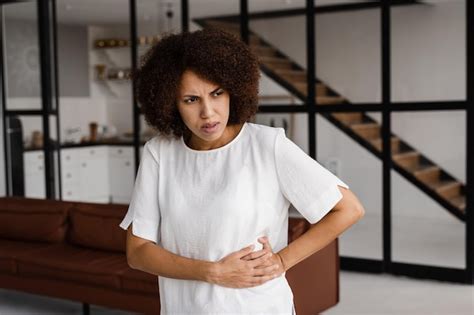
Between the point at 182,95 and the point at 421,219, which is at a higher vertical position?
the point at 182,95

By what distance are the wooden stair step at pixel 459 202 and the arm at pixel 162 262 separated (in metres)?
4.07

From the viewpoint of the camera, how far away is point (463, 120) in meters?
5.07

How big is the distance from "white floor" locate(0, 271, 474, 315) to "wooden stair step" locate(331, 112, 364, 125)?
1.23 metres

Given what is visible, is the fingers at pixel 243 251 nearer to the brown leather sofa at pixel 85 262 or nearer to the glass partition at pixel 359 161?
the brown leather sofa at pixel 85 262

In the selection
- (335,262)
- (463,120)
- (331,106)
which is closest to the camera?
(335,262)

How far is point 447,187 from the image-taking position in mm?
5129

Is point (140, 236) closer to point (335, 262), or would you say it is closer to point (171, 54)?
point (171, 54)

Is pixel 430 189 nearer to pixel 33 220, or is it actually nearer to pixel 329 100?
pixel 329 100

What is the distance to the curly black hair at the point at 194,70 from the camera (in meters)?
1.37

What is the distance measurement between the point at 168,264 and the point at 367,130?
165 inches

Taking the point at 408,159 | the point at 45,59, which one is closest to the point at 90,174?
the point at 45,59

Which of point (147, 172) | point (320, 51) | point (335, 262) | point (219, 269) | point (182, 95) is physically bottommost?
point (335, 262)

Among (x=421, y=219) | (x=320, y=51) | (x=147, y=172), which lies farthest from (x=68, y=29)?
(x=147, y=172)

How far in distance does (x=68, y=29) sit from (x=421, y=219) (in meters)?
4.75
